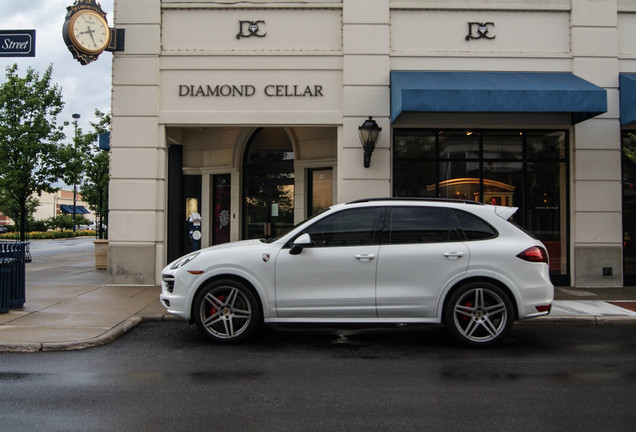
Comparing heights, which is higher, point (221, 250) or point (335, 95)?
point (335, 95)

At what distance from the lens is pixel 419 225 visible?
254 inches

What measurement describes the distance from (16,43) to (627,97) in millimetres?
11753

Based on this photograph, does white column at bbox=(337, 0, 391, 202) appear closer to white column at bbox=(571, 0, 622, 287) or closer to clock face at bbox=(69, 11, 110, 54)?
white column at bbox=(571, 0, 622, 287)

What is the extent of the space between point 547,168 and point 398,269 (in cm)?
690

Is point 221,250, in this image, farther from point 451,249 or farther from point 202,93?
point 202,93

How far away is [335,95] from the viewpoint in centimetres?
1124

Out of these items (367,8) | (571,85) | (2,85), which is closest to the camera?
(571,85)

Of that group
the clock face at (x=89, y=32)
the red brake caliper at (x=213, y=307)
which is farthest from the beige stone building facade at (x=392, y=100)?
the red brake caliper at (x=213, y=307)

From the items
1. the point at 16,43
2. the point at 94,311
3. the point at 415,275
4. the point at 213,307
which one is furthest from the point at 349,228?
the point at 16,43

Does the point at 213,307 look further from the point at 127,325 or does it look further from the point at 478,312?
the point at 478,312

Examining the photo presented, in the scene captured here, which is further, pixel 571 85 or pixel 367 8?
pixel 367 8

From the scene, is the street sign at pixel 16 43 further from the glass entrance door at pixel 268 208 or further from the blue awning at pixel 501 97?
the glass entrance door at pixel 268 208

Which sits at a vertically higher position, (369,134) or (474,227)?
(369,134)

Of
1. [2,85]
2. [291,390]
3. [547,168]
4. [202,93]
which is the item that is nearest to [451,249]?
[291,390]
